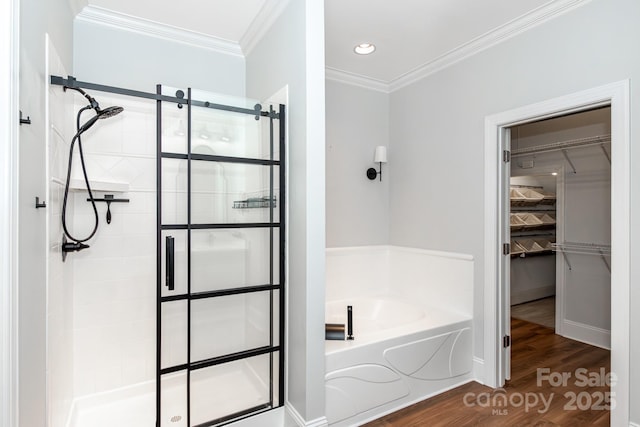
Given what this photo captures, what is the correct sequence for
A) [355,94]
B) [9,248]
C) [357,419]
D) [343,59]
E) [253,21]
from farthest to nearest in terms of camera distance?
[355,94] → [343,59] → [253,21] → [357,419] → [9,248]

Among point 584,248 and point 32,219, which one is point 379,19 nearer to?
point 32,219

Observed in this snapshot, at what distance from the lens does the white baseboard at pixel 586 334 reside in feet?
10.9

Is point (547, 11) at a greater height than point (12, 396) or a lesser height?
greater

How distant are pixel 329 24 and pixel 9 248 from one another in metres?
2.29

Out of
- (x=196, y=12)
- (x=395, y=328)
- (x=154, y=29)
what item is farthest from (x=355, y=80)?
(x=395, y=328)

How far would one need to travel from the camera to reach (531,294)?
498 centimetres

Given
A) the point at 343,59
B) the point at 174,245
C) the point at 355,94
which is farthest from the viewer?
the point at 355,94

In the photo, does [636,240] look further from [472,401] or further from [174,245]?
[174,245]

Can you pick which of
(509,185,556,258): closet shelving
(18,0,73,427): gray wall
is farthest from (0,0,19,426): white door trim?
(509,185,556,258): closet shelving

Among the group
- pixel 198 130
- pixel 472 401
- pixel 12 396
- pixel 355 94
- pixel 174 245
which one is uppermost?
pixel 355 94

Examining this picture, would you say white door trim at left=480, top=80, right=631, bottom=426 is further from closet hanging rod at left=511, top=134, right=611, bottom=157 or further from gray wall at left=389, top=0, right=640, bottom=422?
closet hanging rod at left=511, top=134, right=611, bottom=157

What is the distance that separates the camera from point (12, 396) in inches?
41.5

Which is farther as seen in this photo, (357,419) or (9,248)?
(357,419)

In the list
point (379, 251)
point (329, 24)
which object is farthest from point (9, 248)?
point (379, 251)
